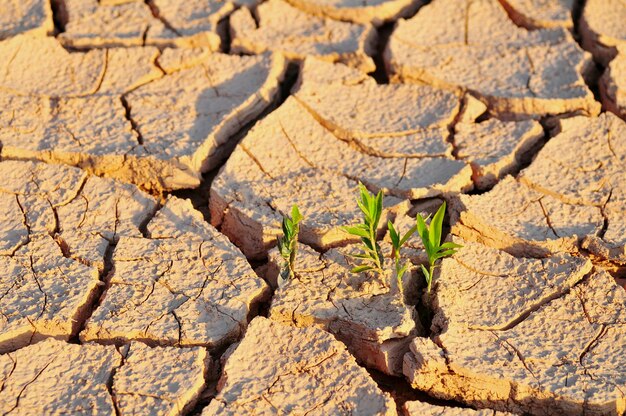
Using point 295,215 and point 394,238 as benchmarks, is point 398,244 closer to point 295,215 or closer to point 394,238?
point 394,238

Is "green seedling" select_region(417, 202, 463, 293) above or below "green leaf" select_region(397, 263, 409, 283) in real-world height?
above

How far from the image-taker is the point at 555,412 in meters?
3.18

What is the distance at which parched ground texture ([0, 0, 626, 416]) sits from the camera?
3246 mm

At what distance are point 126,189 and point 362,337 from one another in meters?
1.21

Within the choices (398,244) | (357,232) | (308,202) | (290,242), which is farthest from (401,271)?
(308,202)

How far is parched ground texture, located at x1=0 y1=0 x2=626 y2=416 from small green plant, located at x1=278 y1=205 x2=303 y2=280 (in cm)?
4

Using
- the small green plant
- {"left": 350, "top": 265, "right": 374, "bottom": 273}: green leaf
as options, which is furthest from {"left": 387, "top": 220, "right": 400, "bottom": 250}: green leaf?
the small green plant

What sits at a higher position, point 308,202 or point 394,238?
point 394,238

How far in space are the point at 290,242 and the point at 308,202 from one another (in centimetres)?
40

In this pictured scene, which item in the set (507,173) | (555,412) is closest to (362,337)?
(555,412)

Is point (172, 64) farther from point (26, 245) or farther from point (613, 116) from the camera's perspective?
point (613, 116)

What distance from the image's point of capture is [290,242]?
138 inches

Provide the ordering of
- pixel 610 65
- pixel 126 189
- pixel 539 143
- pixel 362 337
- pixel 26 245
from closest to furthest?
pixel 362 337 < pixel 26 245 < pixel 126 189 < pixel 539 143 < pixel 610 65

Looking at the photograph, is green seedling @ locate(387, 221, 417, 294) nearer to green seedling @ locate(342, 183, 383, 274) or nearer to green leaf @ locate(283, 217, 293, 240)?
green seedling @ locate(342, 183, 383, 274)
